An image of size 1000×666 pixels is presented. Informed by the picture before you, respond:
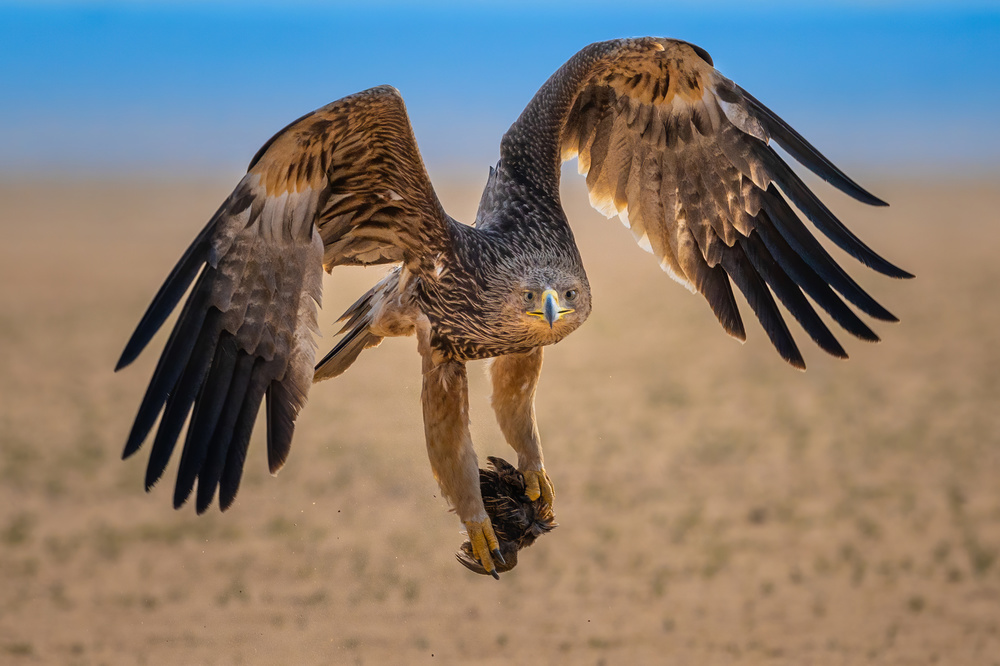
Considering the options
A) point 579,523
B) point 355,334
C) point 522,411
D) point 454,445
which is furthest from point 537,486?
point 579,523

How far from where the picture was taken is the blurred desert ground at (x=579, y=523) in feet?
23.8

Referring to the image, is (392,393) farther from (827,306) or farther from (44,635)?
(827,306)

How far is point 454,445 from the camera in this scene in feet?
17.4

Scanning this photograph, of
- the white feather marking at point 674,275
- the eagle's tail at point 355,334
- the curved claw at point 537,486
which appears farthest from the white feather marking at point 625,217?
the curved claw at point 537,486

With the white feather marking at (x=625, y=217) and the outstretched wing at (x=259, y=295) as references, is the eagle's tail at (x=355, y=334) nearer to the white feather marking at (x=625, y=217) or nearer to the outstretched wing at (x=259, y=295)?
the outstretched wing at (x=259, y=295)

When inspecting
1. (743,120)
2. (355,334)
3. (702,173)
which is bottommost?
(355,334)

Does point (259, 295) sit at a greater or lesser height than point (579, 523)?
greater

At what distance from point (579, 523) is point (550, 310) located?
483cm

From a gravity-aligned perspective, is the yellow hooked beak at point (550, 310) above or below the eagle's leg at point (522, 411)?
above

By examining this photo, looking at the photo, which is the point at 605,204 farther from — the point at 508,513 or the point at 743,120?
the point at 508,513

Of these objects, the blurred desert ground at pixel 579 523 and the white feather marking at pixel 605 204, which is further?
the blurred desert ground at pixel 579 523

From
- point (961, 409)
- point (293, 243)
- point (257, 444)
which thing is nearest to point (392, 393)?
point (257, 444)

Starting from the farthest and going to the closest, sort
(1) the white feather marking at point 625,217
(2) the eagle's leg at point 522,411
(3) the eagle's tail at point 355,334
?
1. (1) the white feather marking at point 625,217
2. (3) the eagle's tail at point 355,334
3. (2) the eagle's leg at point 522,411

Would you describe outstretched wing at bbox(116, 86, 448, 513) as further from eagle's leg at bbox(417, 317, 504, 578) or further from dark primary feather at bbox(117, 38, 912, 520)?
eagle's leg at bbox(417, 317, 504, 578)
